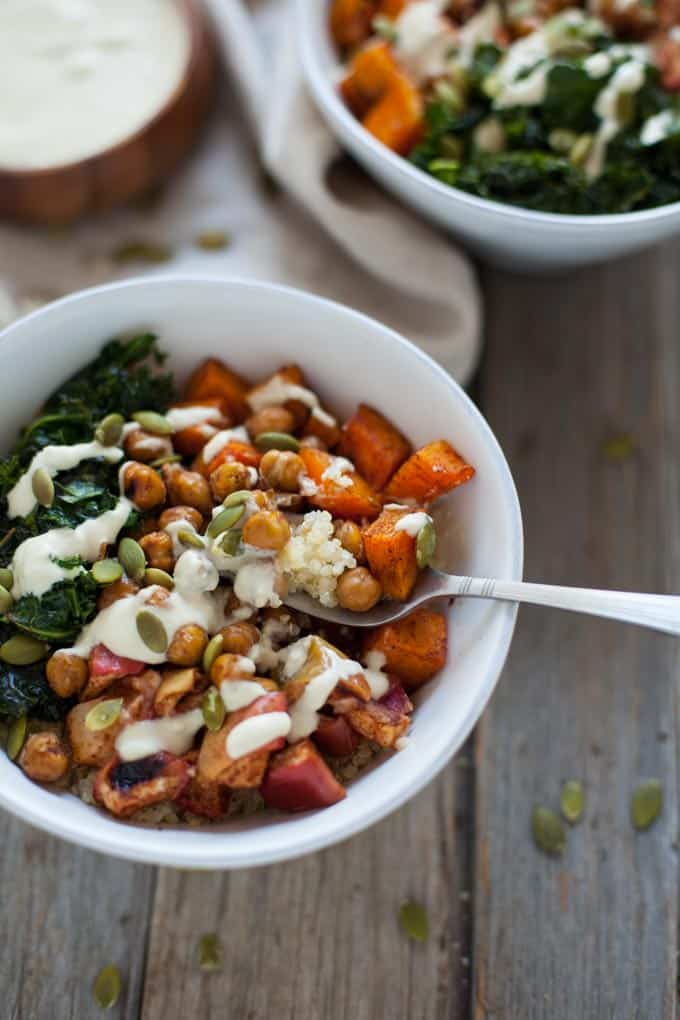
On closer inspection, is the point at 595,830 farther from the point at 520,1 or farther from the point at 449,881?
the point at 520,1

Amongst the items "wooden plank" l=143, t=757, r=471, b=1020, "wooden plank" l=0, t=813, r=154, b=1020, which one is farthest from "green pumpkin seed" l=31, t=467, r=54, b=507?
"wooden plank" l=143, t=757, r=471, b=1020

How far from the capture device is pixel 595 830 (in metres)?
2.71

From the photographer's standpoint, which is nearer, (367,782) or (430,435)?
(367,782)

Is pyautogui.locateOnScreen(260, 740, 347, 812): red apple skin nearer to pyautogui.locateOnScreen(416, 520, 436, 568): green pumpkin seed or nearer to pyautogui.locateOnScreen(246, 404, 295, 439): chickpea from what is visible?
pyautogui.locateOnScreen(416, 520, 436, 568): green pumpkin seed

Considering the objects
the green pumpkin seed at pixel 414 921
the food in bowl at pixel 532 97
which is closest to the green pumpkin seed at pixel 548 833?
the green pumpkin seed at pixel 414 921

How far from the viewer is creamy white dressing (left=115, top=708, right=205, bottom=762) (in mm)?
2043

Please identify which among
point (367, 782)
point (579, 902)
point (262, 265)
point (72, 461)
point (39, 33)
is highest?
point (39, 33)

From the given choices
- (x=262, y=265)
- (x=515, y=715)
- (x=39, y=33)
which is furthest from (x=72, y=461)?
(x=39, y=33)

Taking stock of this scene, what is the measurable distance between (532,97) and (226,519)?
4.84ft

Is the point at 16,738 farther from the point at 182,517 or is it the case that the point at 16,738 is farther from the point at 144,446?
the point at 144,446

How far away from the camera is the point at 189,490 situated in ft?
7.42

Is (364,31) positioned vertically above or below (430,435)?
above

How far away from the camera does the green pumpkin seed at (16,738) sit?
2.12m

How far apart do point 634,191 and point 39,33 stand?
1.74m
